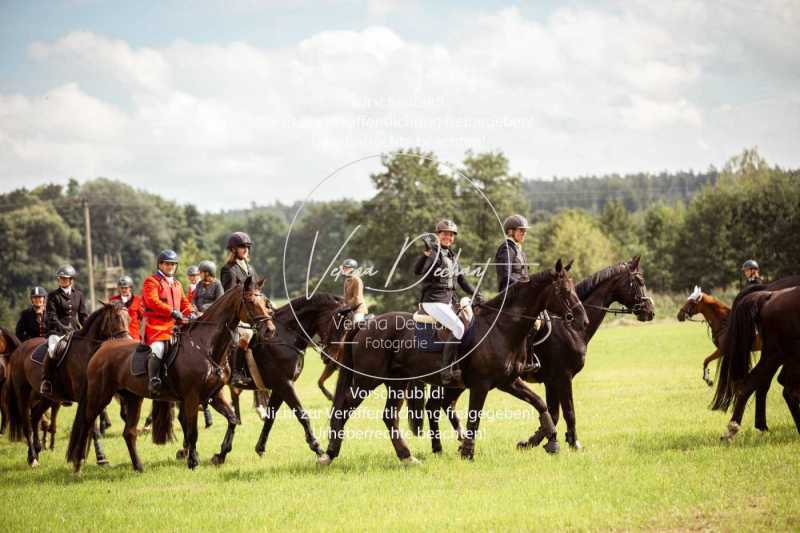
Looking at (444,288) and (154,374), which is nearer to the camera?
(444,288)

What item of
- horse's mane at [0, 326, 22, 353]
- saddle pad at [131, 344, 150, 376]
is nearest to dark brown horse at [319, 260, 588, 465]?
saddle pad at [131, 344, 150, 376]

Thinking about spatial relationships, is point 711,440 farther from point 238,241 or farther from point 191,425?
point 238,241

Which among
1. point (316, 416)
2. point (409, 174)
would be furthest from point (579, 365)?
point (409, 174)

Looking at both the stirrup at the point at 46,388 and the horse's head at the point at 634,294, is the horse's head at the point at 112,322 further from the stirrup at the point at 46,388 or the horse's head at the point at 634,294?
the horse's head at the point at 634,294

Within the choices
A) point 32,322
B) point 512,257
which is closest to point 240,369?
point 512,257

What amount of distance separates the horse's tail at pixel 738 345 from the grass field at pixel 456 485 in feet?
2.55

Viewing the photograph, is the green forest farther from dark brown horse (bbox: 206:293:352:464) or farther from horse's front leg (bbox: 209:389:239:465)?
horse's front leg (bbox: 209:389:239:465)

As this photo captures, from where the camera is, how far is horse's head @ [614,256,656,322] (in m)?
12.6

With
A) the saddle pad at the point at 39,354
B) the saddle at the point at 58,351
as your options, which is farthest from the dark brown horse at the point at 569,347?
the saddle pad at the point at 39,354

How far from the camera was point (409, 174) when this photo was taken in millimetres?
49562

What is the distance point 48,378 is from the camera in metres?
12.9

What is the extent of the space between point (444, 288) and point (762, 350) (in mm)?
4866

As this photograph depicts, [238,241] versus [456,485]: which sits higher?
[238,241]

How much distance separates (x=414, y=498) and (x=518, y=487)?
1.28m
